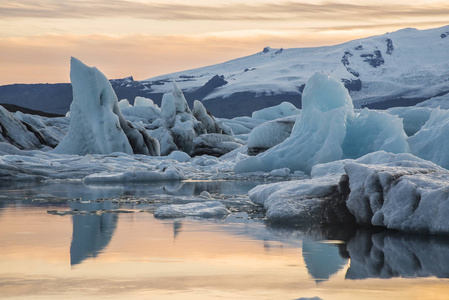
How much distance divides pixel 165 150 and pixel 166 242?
82.8 ft

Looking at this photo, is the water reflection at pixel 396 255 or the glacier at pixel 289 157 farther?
the glacier at pixel 289 157

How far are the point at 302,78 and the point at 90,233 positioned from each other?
12575cm

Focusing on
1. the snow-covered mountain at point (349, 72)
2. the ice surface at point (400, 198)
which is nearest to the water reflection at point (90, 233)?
the ice surface at point (400, 198)

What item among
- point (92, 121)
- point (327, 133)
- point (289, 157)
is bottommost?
point (289, 157)

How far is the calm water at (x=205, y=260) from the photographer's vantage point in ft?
17.2

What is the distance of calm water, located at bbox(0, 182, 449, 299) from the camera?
524cm

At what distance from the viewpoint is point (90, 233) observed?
8219mm

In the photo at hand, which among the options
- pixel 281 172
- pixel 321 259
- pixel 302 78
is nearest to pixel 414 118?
pixel 281 172

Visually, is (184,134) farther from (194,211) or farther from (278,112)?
(194,211)

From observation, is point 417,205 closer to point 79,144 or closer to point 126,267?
point 126,267

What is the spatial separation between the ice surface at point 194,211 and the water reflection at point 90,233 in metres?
0.64

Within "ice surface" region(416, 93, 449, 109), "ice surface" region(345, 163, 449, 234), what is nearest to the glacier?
"ice surface" region(345, 163, 449, 234)

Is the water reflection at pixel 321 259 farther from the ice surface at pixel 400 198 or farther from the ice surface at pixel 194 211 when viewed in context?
the ice surface at pixel 194 211

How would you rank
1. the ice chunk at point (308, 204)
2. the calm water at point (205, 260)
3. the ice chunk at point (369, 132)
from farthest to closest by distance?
the ice chunk at point (369, 132)
the ice chunk at point (308, 204)
the calm water at point (205, 260)
